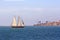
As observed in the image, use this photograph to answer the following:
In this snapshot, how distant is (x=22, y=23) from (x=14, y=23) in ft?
21.3

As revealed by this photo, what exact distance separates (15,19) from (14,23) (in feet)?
11.0

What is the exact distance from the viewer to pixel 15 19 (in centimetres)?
19988

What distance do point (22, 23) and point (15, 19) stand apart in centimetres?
663

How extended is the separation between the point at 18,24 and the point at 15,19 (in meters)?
4.83

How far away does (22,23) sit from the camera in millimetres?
198750

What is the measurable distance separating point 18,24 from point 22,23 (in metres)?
3.32

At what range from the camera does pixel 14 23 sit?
199 m

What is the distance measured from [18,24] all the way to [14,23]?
3382 millimetres

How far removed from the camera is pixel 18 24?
198875mm
